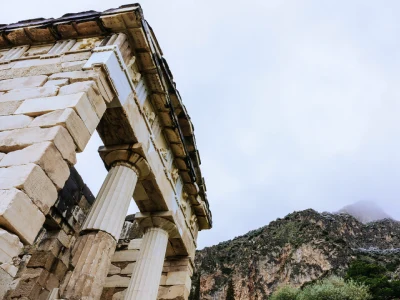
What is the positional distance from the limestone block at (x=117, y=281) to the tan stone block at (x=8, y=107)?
550cm

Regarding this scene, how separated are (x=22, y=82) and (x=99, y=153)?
2032mm

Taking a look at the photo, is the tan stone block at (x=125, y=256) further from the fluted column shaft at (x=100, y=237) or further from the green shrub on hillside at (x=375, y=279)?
the green shrub on hillside at (x=375, y=279)

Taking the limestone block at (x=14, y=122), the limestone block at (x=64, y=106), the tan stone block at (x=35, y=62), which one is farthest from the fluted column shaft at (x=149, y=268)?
the tan stone block at (x=35, y=62)

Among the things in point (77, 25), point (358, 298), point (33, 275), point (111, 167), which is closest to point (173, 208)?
point (111, 167)

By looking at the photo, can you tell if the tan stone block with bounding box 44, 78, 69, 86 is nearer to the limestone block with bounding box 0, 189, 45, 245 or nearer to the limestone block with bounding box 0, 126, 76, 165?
the limestone block with bounding box 0, 126, 76, 165

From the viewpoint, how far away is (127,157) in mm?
7055

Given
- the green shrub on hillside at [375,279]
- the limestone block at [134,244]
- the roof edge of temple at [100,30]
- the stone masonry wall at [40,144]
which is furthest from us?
the green shrub on hillside at [375,279]

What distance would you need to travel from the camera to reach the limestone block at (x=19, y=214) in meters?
3.88

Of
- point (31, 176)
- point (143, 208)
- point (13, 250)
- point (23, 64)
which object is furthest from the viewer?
point (143, 208)

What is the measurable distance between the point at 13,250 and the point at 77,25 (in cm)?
480

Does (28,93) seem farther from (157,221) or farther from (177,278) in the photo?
(177,278)

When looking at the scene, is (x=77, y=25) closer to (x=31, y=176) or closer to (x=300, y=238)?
(x=31, y=176)

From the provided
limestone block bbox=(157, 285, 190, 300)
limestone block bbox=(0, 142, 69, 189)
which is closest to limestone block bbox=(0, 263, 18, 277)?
limestone block bbox=(0, 142, 69, 189)

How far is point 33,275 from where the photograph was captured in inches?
303
